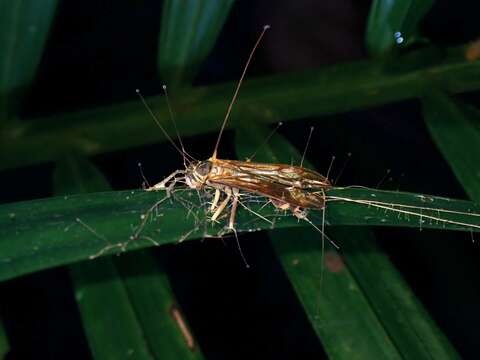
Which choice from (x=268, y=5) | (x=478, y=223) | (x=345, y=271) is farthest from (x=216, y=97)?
(x=268, y=5)

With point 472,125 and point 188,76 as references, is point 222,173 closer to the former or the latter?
point 188,76

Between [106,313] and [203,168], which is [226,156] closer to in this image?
[203,168]

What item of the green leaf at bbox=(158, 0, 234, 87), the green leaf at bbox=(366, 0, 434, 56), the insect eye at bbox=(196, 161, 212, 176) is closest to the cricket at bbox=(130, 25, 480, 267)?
the insect eye at bbox=(196, 161, 212, 176)

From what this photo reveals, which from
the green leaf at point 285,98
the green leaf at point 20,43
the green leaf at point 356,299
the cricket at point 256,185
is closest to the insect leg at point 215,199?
the cricket at point 256,185

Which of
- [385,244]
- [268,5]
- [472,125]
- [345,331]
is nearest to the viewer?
[345,331]

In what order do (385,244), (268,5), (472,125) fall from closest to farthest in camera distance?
1. (472,125)
2. (385,244)
3. (268,5)
